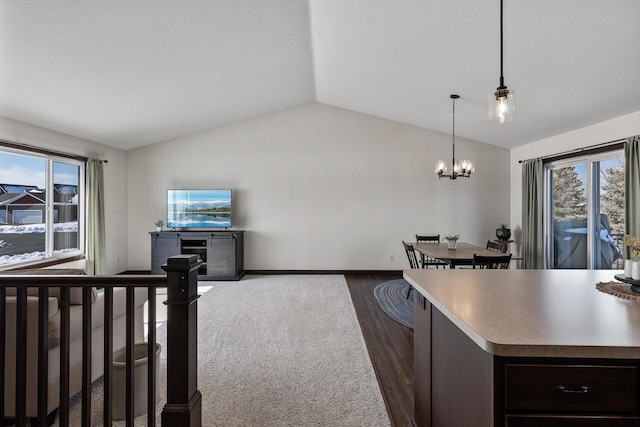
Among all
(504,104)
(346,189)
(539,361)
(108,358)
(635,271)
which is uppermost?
(504,104)

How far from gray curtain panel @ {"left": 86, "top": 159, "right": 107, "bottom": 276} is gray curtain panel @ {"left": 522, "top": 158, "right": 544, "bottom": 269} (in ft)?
22.6

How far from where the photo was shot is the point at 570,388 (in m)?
1.05

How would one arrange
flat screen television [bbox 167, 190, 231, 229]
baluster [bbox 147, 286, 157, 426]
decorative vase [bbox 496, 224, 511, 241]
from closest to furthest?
1. baluster [bbox 147, 286, 157, 426]
2. decorative vase [bbox 496, 224, 511, 241]
3. flat screen television [bbox 167, 190, 231, 229]

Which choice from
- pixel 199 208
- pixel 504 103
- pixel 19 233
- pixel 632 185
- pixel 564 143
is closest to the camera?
pixel 504 103

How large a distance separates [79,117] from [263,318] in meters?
3.62

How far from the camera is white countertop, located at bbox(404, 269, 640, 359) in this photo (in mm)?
991

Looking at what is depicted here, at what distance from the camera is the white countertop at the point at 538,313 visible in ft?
3.25

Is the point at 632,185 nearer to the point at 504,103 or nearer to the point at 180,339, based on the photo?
the point at 504,103

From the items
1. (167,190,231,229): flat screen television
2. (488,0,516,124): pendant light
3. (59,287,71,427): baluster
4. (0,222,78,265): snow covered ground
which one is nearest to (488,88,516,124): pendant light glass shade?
(488,0,516,124): pendant light

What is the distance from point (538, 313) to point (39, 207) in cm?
581

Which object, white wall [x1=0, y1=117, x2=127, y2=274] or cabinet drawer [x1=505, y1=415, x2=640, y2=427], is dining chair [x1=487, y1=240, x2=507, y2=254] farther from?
white wall [x1=0, y1=117, x2=127, y2=274]

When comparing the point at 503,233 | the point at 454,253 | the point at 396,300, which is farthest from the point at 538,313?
the point at 503,233

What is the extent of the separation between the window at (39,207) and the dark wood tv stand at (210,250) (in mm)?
1119

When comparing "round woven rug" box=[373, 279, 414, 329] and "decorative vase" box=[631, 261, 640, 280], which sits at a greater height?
"decorative vase" box=[631, 261, 640, 280]
